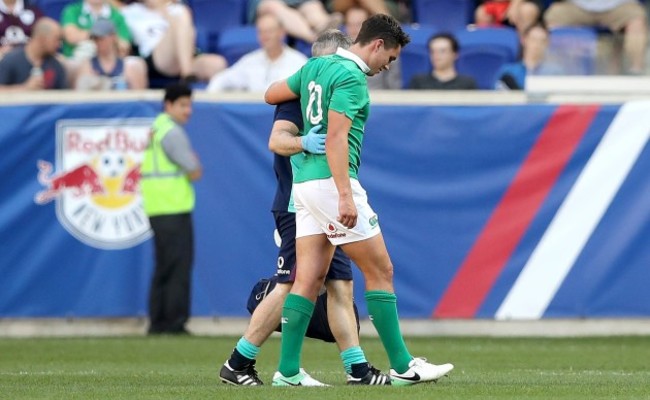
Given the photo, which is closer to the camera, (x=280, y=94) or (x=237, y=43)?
(x=280, y=94)

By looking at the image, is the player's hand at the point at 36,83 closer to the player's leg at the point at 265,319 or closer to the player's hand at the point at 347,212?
the player's leg at the point at 265,319

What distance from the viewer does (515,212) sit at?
13438 mm

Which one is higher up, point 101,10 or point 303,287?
point 303,287

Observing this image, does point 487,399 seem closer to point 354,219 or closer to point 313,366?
point 354,219

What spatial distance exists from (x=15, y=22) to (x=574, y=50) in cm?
596

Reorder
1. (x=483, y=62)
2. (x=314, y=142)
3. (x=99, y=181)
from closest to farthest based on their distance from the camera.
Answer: (x=314, y=142) < (x=99, y=181) < (x=483, y=62)

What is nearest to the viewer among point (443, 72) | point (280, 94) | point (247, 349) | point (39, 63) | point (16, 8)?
point (280, 94)

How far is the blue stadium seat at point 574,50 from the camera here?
15.8 meters

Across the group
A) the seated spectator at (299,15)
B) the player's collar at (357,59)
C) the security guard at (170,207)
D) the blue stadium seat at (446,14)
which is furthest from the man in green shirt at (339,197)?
the blue stadium seat at (446,14)

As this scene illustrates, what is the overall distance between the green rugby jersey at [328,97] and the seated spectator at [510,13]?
28.0 feet

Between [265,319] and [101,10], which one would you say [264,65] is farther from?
[265,319]

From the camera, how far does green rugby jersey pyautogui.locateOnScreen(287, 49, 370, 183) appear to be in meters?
7.60

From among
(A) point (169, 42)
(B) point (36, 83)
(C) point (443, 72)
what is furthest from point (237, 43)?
(C) point (443, 72)

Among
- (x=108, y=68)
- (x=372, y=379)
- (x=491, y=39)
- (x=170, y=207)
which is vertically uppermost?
(x=491, y=39)
